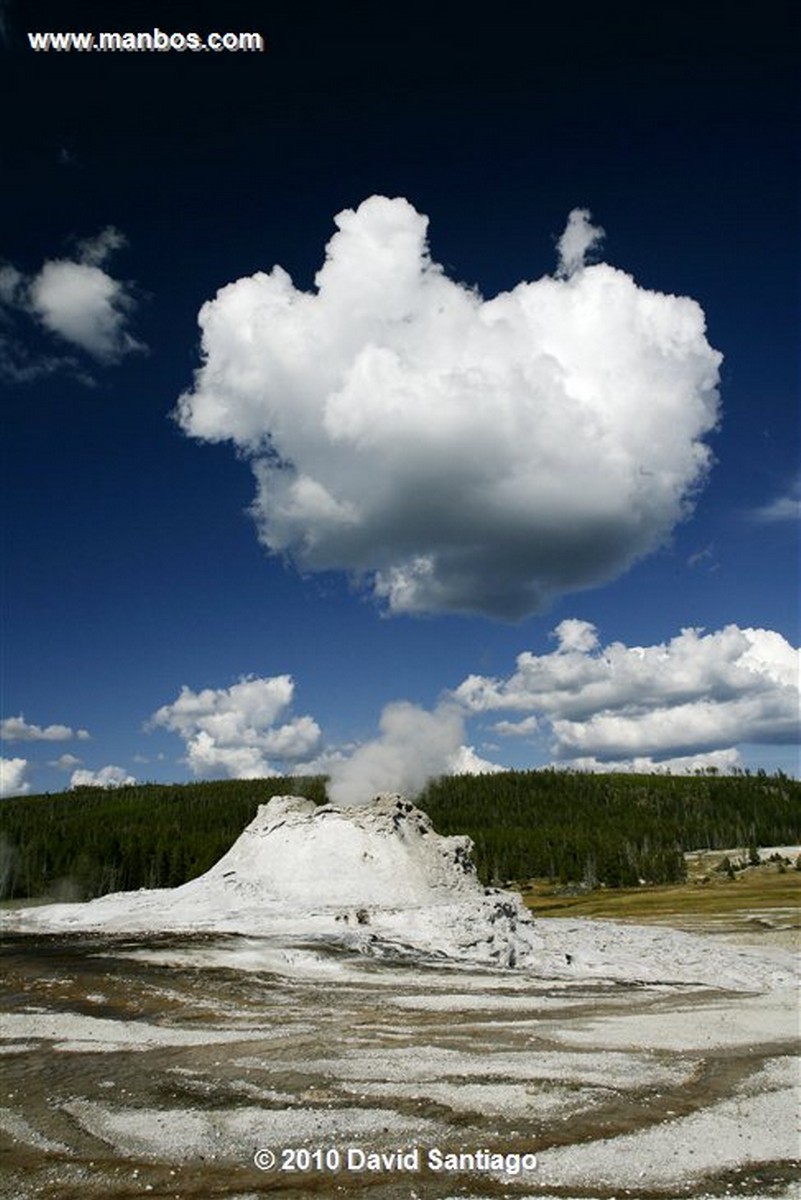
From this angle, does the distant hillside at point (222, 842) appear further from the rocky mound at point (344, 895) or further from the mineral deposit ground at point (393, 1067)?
the mineral deposit ground at point (393, 1067)

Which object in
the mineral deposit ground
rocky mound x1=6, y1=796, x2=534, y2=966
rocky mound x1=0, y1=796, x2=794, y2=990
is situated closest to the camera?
the mineral deposit ground

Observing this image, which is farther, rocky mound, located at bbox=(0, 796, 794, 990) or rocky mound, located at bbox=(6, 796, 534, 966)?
rocky mound, located at bbox=(6, 796, 534, 966)

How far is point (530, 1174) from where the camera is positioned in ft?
47.0

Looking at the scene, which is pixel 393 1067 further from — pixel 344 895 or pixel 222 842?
pixel 222 842

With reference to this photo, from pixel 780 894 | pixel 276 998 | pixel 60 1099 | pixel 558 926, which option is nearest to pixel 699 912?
pixel 780 894

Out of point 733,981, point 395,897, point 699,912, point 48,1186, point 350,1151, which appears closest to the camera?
point 48,1186

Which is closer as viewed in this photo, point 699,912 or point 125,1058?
point 125,1058

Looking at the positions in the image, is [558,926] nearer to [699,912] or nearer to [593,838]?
[699,912]

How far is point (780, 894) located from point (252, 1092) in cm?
10090

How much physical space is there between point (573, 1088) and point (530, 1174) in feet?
18.3

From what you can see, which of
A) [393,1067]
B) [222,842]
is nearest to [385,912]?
[393,1067]

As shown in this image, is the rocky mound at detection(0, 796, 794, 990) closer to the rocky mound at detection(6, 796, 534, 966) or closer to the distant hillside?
the rocky mound at detection(6, 796, 534, 966)

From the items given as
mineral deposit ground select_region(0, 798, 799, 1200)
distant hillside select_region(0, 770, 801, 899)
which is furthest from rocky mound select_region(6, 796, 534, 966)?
distant hillside select_region(0, 770, 801, 899)

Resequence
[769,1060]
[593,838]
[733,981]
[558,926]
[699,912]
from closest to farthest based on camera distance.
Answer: [769,1060]
[733,981]
[558,926]
[699,912]
[593,838]
